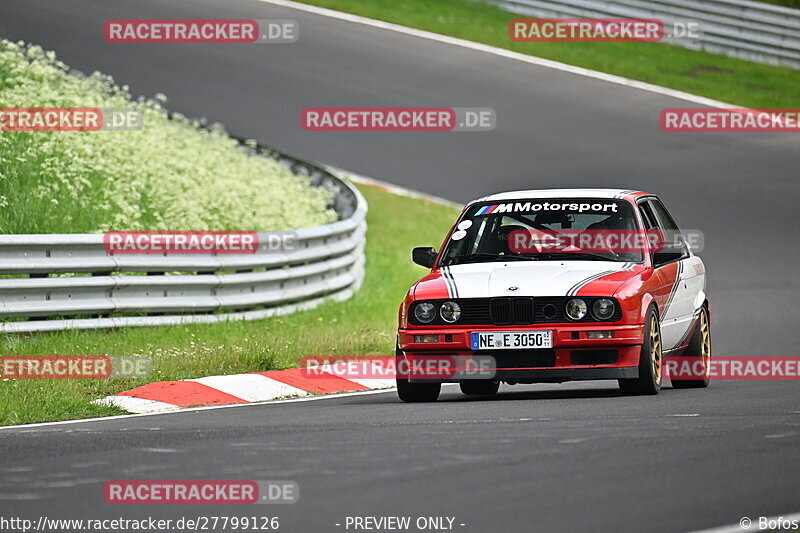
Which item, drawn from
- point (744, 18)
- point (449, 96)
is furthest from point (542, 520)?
point (744, 18)

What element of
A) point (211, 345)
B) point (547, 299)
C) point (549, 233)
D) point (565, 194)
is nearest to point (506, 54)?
point (211, 345)

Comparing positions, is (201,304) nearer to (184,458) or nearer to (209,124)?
(184,458)

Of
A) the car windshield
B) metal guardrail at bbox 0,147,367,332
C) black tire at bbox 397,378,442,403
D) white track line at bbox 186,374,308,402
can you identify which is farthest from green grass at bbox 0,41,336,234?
black tire at bbox 397,378,442,403

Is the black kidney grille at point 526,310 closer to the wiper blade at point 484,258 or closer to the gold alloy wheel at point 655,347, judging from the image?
the gold alloy wheel at point 655,347

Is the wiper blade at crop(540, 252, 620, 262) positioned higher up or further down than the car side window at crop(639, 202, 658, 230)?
further down

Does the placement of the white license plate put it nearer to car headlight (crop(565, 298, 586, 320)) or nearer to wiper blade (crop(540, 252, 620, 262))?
car headlight (crop(565, 298, 586, 320))

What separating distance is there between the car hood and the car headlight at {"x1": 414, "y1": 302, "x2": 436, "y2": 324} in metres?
0.06

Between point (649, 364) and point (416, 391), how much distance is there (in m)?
1.68

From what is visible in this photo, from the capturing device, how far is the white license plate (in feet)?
35.1

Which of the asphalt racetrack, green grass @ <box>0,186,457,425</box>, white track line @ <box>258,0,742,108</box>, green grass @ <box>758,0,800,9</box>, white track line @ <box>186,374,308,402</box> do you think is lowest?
white track line @ <box>186,374,308,402</box>

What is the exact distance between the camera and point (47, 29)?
97.0ft

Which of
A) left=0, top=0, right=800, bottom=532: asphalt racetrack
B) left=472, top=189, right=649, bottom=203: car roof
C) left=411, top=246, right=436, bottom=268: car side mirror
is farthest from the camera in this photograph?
left=472, top=189, right=649, bottom=203: car roof

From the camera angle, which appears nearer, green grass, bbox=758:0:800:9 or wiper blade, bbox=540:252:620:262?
wiper blade, bbox=540:252:620:262

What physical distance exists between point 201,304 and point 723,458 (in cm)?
820
